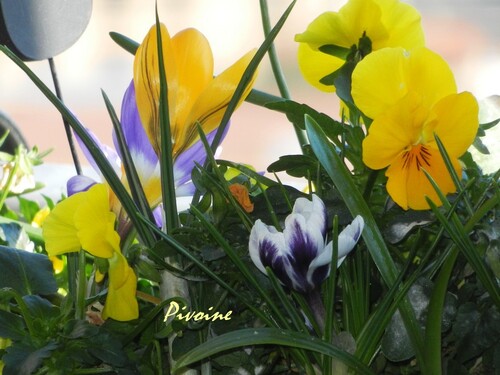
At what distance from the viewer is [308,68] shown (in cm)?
49

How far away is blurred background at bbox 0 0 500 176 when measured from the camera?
10.5 feet

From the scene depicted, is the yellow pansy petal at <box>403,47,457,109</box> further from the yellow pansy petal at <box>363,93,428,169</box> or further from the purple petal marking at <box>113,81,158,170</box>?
the purple petal marking at <box>113,81,158,170</box>

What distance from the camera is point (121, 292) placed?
402 millimetres

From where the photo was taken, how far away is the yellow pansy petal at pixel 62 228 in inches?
16.3

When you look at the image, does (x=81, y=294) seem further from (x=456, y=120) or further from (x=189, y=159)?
(x=456, y=120)

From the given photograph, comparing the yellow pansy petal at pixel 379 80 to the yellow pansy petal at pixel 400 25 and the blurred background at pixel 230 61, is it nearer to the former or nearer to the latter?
the yellow pansy petal at pixel 400 25

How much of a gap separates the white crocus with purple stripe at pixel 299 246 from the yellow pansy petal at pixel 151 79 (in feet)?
0.34

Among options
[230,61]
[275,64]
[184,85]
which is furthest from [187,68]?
[230,61]

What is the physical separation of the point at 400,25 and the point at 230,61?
327 centimetres

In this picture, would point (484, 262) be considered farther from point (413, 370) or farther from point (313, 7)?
point (313, 7)

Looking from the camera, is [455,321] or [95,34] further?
[95,34]

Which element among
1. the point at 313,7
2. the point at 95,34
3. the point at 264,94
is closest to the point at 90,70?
A: the point at 95,34

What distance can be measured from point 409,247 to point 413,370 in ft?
0.20

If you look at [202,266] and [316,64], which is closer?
[202,266]
